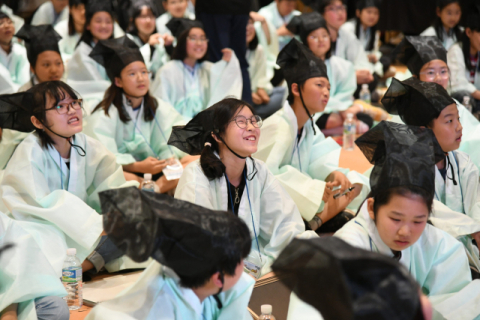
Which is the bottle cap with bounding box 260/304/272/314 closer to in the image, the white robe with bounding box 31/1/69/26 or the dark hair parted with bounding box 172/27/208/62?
the dark hair parted with bounding box 172/27/208/62

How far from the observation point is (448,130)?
3.11 m

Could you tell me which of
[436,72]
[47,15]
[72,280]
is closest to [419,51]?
[436,72]

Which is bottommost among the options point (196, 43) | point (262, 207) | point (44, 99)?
point (262, 207)

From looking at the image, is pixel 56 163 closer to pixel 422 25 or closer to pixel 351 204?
pixel 351 204

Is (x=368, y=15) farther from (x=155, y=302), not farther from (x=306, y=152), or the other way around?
(x=155, y=302)

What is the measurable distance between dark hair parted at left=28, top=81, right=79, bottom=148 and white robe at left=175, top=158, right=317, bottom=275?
0.82m

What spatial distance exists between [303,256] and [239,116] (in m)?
1.32

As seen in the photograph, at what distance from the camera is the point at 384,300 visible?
137cm

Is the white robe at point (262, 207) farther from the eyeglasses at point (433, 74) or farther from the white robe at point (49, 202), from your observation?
the eyeglasses at point (433, 74)

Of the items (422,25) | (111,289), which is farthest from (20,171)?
(422,25)

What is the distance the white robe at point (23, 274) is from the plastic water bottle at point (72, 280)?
0.31 m

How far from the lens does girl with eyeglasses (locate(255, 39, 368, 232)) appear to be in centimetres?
342

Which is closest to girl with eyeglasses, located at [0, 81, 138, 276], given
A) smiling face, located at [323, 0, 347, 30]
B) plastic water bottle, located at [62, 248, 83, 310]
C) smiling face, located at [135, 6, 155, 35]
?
plastic water bottle, located at [62, 248, 83, 310]

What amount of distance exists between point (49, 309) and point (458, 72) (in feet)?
14.4
